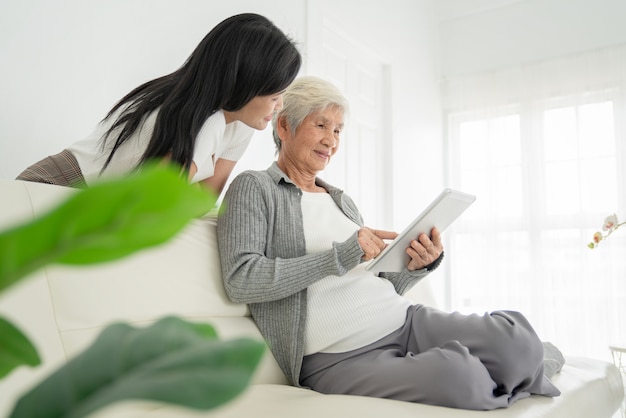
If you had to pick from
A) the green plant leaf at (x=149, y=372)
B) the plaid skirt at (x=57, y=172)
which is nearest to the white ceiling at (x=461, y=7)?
the plaid skirt at (x=57, y=172)

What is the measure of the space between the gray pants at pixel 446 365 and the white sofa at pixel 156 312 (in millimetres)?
46

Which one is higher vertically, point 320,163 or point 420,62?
point 420,62

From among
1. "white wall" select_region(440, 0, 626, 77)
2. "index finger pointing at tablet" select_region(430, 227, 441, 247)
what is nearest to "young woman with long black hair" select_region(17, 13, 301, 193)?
"index finger pointing at tablet" select_region(430, 227, 441, 247)

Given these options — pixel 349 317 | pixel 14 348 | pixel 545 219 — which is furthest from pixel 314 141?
pixel 545 219

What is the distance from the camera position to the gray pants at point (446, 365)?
48.6 inches

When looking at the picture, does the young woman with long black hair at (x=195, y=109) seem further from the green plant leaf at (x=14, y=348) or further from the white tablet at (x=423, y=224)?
the green plant leaf at (x=14, y=348)

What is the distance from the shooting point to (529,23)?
457cm

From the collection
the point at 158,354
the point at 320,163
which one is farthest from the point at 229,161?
the point at 158,354

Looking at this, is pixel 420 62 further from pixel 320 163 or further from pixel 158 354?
pixel 158 354

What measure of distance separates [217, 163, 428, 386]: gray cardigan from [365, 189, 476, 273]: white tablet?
0.33 feet

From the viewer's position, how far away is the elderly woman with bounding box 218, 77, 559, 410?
1291 millimetres

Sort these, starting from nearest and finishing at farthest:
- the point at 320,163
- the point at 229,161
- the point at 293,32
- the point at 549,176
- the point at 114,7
A: the point at 320,163 → the point at 229,161 → the point at 114,7 → the point at 293,32 → the point at 549,176

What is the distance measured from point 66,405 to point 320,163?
1.72m

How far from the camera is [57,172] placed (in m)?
1.55
